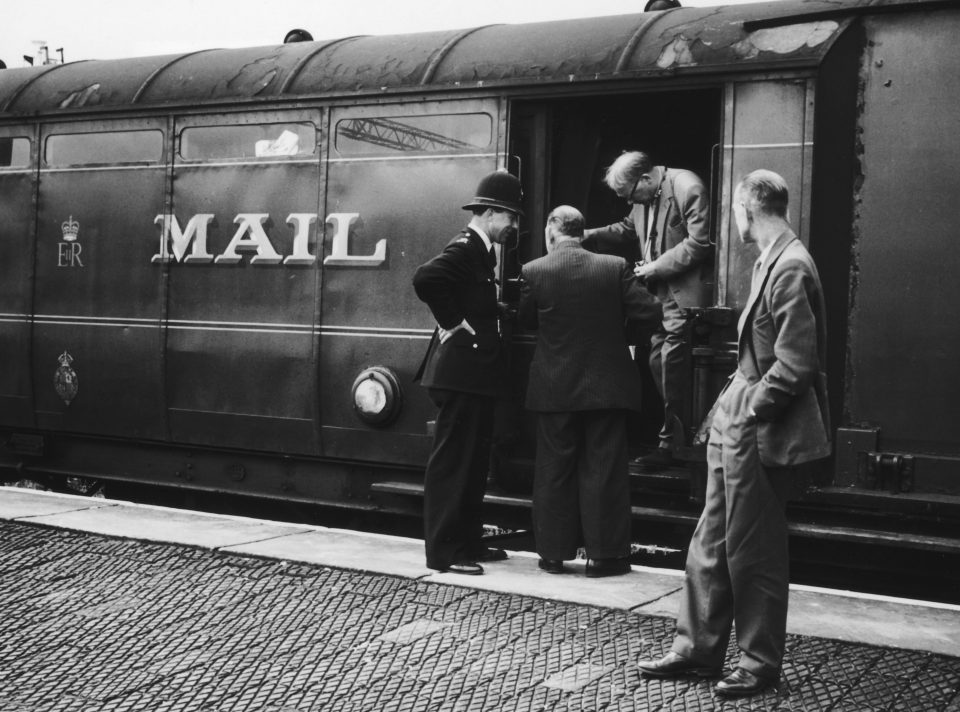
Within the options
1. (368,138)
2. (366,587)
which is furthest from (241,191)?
(366,587)

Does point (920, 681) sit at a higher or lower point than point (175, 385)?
lower

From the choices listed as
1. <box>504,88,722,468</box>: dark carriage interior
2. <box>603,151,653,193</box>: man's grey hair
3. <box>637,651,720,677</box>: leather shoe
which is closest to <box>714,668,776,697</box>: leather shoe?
<box>637,651,720,677</box>: leather shoe

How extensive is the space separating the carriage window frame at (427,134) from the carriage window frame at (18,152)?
2.82 meters

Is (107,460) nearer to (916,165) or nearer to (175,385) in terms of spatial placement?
(175,385)

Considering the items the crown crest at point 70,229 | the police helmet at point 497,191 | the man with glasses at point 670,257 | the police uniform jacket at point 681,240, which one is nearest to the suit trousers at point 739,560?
the police helmet at point 497,191

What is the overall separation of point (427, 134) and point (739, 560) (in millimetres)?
4205

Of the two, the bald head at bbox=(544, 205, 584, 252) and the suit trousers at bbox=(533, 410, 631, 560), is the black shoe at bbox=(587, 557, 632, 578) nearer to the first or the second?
the suit trousers at bbox=(533, 410, 631, 560)

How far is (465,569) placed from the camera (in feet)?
19.6

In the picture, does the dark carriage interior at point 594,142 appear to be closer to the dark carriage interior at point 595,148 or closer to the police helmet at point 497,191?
the dark carriage interior at point 595,148

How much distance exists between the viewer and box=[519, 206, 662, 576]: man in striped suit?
6.12m

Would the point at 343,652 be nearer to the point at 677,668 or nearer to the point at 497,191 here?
the point at 677,668

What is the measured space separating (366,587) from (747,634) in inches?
81.2

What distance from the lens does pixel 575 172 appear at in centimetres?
788

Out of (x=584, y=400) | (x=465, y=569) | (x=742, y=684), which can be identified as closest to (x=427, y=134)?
(x=584, y=400)
